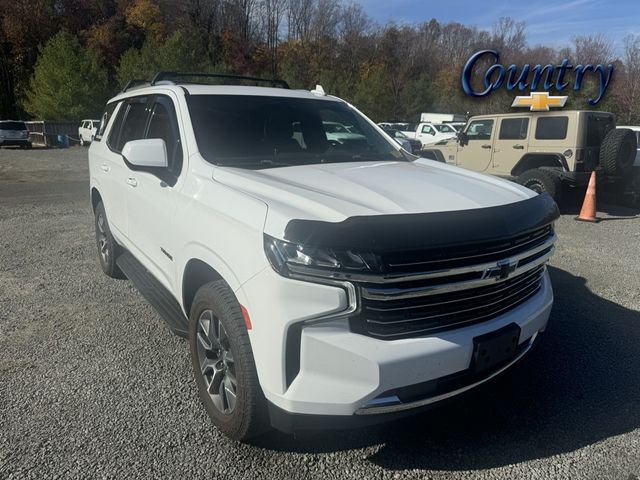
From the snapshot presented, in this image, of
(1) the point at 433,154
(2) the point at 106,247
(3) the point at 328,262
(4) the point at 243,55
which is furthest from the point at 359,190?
(4) the point at 243,55

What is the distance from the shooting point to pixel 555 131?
29.6 ft

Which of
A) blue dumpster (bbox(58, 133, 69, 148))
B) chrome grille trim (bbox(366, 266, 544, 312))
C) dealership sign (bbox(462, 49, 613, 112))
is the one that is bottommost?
blue dumpster (bbox(58, 133, 69, 148))

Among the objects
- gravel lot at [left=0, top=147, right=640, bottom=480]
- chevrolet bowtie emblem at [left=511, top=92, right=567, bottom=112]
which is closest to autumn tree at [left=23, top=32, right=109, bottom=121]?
chevrolet bowtie emblem at [left=511, top=92, right=567, bottom=112]

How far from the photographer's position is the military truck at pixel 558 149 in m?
8.67

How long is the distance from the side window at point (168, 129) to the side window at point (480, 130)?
27.1 ft

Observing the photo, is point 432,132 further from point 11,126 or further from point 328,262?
point 328,262

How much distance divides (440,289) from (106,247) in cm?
405

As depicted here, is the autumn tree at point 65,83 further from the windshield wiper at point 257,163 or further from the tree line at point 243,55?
the windshield wiper at point 257,163

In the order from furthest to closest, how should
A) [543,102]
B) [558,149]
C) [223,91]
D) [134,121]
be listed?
[543,102] → [558,149] → [134,121] → [223,91]

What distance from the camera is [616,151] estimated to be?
28.4 ft

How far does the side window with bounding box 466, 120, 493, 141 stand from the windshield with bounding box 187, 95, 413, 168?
280 inches

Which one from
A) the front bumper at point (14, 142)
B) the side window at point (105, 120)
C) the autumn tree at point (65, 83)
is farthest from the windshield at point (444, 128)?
the autumn tree at point (65, 83)

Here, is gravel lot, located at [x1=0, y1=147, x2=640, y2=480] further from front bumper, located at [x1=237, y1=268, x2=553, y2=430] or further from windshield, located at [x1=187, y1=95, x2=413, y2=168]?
windshield, located at [x1=187, y1=95, x2=413, y2=168]

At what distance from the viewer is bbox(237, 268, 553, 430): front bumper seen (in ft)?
6.44
